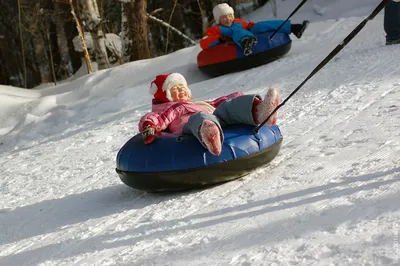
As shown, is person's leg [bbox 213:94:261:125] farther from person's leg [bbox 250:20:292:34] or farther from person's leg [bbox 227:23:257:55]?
person's leg [bbox 250:20:292:34]

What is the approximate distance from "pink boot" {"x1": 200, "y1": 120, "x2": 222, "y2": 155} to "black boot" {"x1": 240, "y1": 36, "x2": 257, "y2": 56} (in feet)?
13.5

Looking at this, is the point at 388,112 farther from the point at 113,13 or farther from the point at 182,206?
the point at 113,13

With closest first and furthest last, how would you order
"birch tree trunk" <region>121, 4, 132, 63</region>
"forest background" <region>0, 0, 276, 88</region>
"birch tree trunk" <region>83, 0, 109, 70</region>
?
"birch tree trunk" <region>83, 0, 109, 70</region>, "birch tree trunk" <region>121, 4, 132, 63</region>, "forest background" <region>0, 0, 276, 88</region>

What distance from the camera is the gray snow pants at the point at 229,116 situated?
3057 millimetres

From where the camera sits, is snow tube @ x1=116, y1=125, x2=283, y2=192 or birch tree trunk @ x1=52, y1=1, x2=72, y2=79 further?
birch tree trunk @ x1=52, y1=1, x2=72, y2=79

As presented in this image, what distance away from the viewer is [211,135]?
9.77 ft

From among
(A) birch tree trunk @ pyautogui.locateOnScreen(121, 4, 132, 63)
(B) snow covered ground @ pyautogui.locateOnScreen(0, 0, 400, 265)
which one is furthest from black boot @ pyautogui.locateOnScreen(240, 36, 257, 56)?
(A) birch tree trunk @ pyautogui.locateOnScreen(121, 4, 132, 63)

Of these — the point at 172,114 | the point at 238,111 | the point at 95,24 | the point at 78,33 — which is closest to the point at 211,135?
the point at 238,111

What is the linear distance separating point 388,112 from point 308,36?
15.1 ft

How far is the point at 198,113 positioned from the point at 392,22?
4.09 metres

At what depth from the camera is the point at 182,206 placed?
292cm

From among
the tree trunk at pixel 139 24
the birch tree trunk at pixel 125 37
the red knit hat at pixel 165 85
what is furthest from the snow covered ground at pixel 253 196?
the birch tree trunk at pixel 125 37

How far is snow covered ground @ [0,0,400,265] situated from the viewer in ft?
7.11

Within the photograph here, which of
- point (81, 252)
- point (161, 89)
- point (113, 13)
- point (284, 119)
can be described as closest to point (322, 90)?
point (284, 119)
